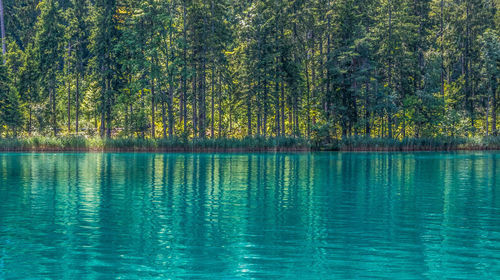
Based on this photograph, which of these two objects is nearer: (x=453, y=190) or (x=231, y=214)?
(x=231, y=214)

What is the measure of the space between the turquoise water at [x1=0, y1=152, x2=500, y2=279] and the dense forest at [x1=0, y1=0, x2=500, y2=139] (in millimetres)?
38266

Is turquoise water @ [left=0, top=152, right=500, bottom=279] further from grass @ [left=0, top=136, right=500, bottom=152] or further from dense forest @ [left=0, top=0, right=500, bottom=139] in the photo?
dense forest @ [left=0, top=0, right=500, bottom=139]

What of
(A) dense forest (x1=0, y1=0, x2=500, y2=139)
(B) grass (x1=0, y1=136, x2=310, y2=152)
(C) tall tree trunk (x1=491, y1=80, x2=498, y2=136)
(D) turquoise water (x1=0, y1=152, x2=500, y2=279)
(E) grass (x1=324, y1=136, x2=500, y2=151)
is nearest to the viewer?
(D) turquoise water (x1=0, y1=152, x2=500, y2=279)

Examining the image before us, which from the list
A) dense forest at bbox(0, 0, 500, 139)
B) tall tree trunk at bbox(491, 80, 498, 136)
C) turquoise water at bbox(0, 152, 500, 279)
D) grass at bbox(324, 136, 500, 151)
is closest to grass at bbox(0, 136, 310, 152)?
dense forest at bbox(0, 0, 500, 139)

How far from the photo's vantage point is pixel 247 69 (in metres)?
75.4

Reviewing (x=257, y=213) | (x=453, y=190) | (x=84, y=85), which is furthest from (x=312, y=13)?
(x=257, y=213)

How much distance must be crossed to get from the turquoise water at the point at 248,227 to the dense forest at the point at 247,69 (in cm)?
3827

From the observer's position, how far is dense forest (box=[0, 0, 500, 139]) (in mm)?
74875

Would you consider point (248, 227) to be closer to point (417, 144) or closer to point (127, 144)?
point (127, 144)

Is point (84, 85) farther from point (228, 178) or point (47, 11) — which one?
point (228, 178)

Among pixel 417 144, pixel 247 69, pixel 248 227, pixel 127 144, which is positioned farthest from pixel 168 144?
pixel 248 227

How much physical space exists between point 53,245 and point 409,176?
89.9 feet

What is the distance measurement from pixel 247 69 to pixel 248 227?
186ft

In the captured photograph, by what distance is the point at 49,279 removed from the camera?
534 inches
